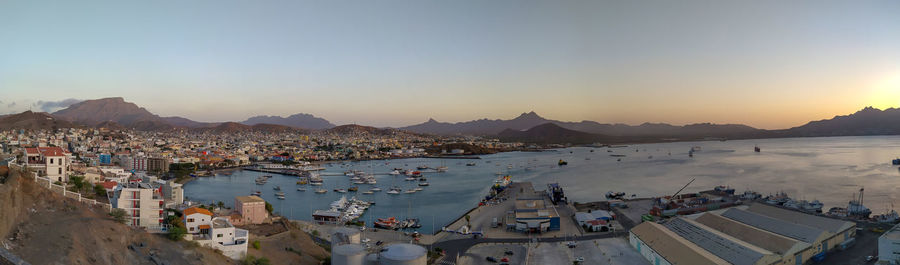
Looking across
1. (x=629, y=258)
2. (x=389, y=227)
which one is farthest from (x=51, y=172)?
(x=629, y=258)

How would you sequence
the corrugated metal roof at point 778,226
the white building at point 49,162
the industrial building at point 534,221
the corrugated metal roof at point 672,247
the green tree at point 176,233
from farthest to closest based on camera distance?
1. the industrial building at point 534,221
2. the white building at point 49,162
3. the corrugated metal roof at point 778,226
4. the corrugated metal roof at point 672,247
5. the green tree at point 176,233

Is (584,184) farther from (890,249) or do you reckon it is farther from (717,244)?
(890,249)

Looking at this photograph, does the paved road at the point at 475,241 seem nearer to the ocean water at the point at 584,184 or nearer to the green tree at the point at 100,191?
the ocean water at the point at 584,184

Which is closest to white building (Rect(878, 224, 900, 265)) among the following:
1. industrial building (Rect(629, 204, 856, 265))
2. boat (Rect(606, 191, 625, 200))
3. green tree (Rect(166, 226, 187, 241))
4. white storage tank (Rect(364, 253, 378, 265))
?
industrial building (Rect(629, 204, 856, 265))

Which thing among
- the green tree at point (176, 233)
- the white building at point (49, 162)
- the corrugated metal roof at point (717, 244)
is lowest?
the corrugated metal roof at point (717, 244)

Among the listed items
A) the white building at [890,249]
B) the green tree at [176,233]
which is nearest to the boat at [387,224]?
the green tree at [176,233]

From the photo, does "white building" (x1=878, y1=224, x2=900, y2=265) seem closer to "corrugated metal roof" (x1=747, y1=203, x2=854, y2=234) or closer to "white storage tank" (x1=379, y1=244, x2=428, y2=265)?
"corrugated metal roof" (x1=747, y1=203, x2=854, y2=234)
